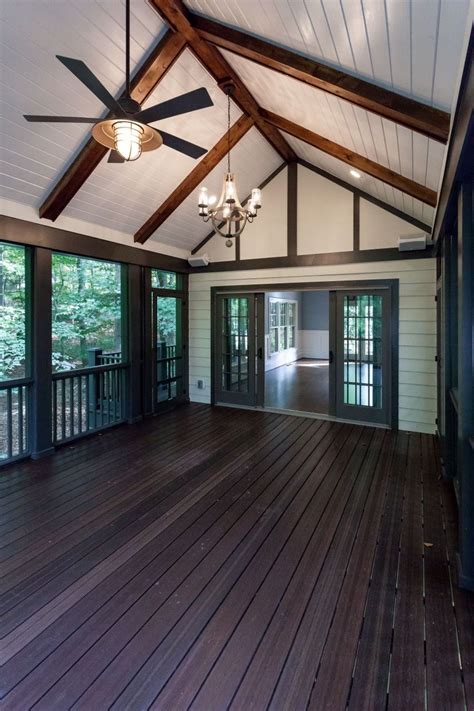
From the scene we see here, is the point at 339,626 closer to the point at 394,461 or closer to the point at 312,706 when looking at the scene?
the point at 312,706

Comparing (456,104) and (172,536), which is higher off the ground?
(456,104)

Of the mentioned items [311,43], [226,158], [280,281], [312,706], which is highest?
[226,158]

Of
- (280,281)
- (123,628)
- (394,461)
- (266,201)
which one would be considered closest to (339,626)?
(123,628)

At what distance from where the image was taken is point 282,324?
12148mm

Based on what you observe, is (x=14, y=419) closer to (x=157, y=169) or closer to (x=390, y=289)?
(x=157, y=169)

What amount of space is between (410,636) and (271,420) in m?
4.06

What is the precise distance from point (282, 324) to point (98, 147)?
891cm

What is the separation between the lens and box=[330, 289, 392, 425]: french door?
5.42 metres

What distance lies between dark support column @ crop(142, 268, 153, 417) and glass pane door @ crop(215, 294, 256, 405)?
131 centimetres

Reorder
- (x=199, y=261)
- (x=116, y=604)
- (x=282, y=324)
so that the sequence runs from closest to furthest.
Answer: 1. (x=116, y=604)
2. (x=199, y=261)
3. (x=282, y=324)

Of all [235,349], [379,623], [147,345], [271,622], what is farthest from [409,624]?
[235,349]

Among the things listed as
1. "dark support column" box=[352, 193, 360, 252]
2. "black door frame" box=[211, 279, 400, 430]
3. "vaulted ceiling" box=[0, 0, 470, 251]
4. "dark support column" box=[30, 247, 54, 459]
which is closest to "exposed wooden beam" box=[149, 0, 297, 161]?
"vaulted ceiling" box=[0, 0, 470, 251]

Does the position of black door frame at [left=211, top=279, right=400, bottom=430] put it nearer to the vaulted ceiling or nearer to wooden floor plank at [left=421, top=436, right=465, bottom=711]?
the vaulted ceiling

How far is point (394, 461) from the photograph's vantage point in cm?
420
